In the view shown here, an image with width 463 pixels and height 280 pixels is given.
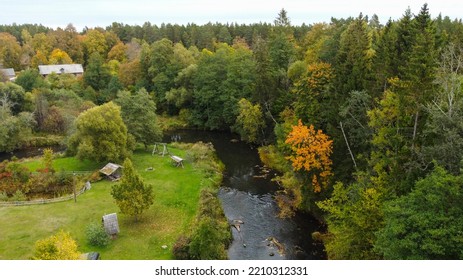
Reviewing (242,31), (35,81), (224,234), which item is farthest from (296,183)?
(242,31)

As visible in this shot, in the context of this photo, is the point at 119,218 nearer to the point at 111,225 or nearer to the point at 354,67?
the point at 111,225

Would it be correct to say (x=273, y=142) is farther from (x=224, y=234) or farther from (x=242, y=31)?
(x=242, y=31)

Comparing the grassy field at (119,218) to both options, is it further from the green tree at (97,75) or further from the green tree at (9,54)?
the green tree at (9,54)

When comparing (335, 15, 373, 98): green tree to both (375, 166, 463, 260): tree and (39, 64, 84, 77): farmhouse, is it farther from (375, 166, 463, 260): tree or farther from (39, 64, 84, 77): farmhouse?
(39, 64, 84, 77): farmhouse

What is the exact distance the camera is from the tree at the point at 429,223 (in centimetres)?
1741

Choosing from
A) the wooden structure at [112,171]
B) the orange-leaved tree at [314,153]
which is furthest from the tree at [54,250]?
the wooden structure at [112,171]

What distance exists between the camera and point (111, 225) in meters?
29.1

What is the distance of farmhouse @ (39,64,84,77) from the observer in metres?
86.0

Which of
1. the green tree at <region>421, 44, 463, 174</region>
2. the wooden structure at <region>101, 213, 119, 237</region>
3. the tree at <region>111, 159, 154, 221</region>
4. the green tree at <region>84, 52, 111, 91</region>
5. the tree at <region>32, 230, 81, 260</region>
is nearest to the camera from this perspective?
the tree at <region>32, 230, 81, 260</region>

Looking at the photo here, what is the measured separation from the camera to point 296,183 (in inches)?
1521

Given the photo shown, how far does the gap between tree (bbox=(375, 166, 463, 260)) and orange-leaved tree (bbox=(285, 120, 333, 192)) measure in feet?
39.4

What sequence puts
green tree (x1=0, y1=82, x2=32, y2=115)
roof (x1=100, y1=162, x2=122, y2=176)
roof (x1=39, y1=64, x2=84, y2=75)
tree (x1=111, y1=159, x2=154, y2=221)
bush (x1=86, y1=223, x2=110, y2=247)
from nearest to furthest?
bush (x1=86, y1=223, x2=110, y2=247)
tree (x1=111, y1=159, x2=154, y2=221)
roof (x1=100, y1=162, x2=122, y2=176)
green tree (x1=0, y1=82, x2=32, y2=115)
roof (x1=39, y1=64, x2=84, y2=75)

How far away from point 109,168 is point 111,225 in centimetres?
1283

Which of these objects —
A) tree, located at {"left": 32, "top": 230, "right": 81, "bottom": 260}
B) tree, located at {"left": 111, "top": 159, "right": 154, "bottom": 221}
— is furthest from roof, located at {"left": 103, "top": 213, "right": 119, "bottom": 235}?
tree, located at {"left": 32, "top": 230, "right": 81, "bottom": 260}
